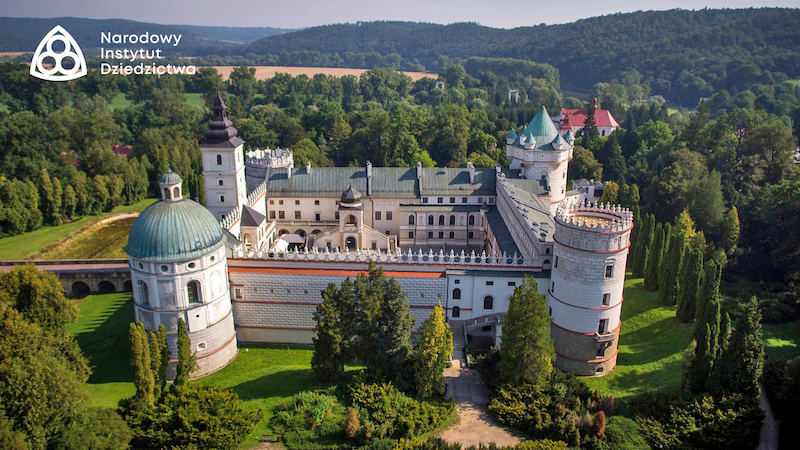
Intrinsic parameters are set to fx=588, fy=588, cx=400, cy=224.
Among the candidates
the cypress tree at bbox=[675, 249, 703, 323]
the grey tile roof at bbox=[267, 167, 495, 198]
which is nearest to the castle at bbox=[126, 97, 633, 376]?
the grey tile roof at bbox=[267, 167, 495, 198]

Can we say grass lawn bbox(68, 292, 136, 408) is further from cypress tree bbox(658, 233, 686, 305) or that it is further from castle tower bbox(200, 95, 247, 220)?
cypress tree bbox(658, 233, 686, 305)

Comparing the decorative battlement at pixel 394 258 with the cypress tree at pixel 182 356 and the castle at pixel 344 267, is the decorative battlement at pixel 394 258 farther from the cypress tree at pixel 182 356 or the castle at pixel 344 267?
the cypress tree at pixel 182 356

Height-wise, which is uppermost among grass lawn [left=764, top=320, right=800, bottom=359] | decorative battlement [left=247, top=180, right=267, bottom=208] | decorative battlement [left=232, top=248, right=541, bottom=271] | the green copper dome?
the green copper dome

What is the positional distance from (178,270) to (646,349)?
120 ft

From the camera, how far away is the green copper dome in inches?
1575

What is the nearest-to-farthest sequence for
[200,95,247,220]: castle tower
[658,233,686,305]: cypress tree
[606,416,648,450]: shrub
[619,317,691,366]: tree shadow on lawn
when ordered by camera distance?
[606,416,648,450]: shrub → [619,317,691,366]: tree shadow on lawn → [658,233,686,305]: cypress tree → [200,95,247,220]: castle tower

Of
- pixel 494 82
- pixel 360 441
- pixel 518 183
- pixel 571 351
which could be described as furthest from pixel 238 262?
pixel 494 82

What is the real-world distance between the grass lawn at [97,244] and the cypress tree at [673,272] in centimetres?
5902

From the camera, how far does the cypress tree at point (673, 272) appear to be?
5297 cm

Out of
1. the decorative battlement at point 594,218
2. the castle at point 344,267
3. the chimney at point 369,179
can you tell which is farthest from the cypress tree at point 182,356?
the chimney at point 369,179

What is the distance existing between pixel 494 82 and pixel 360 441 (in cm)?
16438

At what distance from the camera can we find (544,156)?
2729 inches

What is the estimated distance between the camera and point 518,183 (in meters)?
68.1

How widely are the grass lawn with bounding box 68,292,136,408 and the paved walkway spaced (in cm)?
2207
